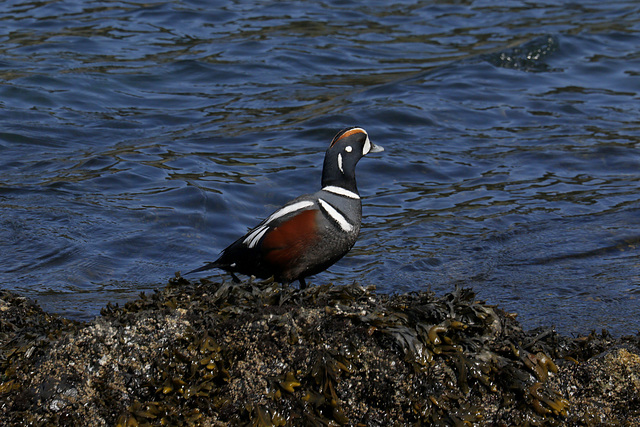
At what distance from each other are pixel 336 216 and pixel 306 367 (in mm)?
1441

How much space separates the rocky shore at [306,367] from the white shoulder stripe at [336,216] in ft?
2.95

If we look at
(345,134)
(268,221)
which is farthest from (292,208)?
(345,134)

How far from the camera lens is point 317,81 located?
501 inches

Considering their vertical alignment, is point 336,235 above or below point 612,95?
above

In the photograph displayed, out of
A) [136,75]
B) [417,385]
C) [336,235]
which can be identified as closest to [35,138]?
[136,75]

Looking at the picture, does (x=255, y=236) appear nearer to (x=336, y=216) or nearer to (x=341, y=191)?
(x=336, y=216)

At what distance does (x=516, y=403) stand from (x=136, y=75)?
9.66m

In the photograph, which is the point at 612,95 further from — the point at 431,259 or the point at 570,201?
the point at 431,259

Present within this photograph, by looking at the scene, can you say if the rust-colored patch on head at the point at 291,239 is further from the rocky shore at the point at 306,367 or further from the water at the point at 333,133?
the water at the point at 333,133

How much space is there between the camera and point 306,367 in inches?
151

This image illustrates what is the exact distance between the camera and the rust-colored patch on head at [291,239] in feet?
16.3

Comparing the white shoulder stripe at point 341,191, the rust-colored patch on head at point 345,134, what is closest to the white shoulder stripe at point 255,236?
the white shoulder stripe at point 341,191

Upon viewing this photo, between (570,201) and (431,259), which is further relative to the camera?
(570,201)

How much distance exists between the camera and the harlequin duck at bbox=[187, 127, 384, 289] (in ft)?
16.3
